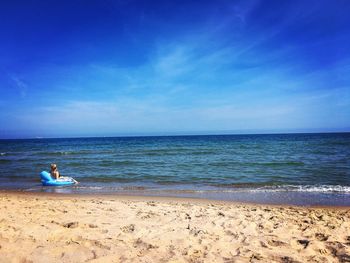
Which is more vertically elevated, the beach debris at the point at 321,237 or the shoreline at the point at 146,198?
the beach debris at the point at 321,237

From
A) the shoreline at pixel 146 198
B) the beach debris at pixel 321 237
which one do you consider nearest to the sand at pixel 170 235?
the beach debris at pixel 321 237

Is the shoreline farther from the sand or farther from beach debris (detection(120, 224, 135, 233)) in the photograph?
beach debris (detection(120, 224, 135, 233))

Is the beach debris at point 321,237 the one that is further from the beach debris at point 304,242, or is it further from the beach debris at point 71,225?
the beach debris at point 71,225

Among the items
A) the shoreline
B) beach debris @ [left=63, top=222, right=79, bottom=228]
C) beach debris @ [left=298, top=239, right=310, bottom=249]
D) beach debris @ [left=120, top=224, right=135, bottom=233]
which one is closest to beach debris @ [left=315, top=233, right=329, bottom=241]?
beach debris @ [left=298, top=239, right=310, bottom=249]

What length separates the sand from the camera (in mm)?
4355

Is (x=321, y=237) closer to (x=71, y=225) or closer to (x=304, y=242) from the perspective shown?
(x=304, y=242)

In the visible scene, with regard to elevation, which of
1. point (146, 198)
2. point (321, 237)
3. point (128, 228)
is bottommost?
point (146, 198)

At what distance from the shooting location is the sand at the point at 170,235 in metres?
4.36

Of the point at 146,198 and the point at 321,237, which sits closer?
the point at 321,237

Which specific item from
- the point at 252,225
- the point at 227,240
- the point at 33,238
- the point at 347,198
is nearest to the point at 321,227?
the point at 252,225

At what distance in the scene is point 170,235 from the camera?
17.4 ft

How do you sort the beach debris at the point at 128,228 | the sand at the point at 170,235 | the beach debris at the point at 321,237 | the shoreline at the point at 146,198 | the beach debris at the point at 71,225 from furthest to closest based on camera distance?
1. the shoreline at the point at 146,198
2. the beach debris at the point at 71,225
3. the beach debris at the point at 128,228
4. the beach debris at the point at 321,237
5. the sand at the point at 170,235

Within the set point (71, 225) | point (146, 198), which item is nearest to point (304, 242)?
point (71, 225)

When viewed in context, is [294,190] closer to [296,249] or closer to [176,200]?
[176,200]
